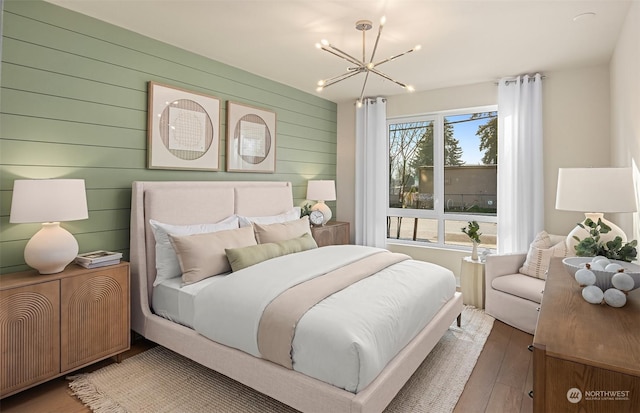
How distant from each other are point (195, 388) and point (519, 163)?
3948mm

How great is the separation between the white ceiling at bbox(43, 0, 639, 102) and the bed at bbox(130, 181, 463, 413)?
1.31 metres

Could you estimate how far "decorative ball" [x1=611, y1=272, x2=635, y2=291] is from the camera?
1466mm

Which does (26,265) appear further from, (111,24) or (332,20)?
(332,20)

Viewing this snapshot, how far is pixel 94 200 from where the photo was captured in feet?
9.19

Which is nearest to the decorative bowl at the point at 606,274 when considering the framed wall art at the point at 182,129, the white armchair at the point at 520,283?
the white armchair at the point at 520,283

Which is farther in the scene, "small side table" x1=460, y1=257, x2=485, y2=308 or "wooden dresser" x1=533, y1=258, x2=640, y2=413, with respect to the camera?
"small side table" x1=460, y1=257, x2=485, y2=308

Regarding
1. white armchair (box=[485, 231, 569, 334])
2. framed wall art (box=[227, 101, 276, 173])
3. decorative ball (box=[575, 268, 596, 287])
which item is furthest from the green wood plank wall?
decorative ball (box=[575, 268, 596, 287])

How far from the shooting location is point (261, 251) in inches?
117

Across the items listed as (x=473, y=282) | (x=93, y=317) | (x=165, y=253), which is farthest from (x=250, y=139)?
(x=473, y=282)

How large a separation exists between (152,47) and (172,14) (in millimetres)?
563

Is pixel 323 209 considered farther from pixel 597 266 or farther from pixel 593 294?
pixel 593 294

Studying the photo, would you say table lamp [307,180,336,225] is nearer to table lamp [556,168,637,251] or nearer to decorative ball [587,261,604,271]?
table lamp [556,168,637,251]

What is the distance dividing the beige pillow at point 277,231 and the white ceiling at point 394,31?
1695 millimetres

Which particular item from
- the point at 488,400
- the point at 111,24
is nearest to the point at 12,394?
the point at 111,24
